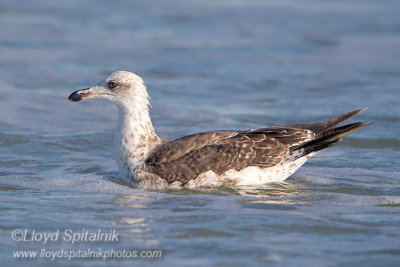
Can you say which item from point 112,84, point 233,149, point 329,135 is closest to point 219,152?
point 233,149

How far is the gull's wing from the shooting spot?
8297 mm

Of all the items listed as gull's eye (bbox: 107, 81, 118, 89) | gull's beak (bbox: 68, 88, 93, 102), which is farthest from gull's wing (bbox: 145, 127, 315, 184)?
gull's beak (bbox: 68, 88, 93, 102)

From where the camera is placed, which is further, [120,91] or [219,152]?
[120,91]

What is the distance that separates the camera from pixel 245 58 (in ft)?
54.9

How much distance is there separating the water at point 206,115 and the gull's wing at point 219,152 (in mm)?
280

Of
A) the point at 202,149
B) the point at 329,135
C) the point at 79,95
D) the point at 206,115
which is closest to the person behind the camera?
the point at 202,149

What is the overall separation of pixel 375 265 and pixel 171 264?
1655mm

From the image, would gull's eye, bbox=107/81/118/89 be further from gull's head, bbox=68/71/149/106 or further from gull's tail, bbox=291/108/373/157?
gull's tail, bbox=291/108/373/157

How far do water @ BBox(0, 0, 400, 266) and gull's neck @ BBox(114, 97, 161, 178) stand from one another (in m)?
0.29

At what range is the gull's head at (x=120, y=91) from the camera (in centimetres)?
870

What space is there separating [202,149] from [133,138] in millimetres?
846

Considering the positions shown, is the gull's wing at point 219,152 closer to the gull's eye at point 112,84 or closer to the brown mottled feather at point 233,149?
the brown mottled feather at point 233,149

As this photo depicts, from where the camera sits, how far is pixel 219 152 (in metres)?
8.41

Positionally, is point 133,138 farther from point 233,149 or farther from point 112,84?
point 233,149
